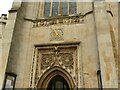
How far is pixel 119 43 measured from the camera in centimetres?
934

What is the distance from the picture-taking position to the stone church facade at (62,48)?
28.1 feet

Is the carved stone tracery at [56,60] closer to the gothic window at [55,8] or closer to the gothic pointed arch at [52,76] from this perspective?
the gothic pointed arch at [52,76]

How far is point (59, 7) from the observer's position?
Result: 453 inches

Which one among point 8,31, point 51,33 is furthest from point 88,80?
point 8,31

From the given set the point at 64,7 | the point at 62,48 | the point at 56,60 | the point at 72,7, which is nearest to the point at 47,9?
the point at 64,7

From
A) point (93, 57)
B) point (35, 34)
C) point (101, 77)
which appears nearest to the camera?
point (101, 77)

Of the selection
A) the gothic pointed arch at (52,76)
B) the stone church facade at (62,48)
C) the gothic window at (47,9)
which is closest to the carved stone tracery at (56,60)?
the stone church facade at (62,48)

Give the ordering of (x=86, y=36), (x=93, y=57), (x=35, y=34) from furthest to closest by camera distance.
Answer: (x=35, y=34)
(x=86, y=36)
(x=93, y=57)

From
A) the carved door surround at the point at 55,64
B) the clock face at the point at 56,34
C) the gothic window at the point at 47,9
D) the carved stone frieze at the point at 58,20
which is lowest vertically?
the carved door surround at the point at 55,64

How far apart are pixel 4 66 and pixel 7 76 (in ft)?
1.43

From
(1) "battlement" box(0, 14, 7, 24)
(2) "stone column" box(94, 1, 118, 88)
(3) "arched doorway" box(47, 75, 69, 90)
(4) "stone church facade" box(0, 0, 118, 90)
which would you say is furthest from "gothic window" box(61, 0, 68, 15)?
(3) "arched doorway" box(47, 75, 69, 90)

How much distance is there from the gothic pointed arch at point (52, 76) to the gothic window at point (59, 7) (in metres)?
3.42

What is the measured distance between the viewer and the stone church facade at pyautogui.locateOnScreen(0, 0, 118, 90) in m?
8.55

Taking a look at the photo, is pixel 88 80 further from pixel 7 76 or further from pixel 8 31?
pixel 8 31
